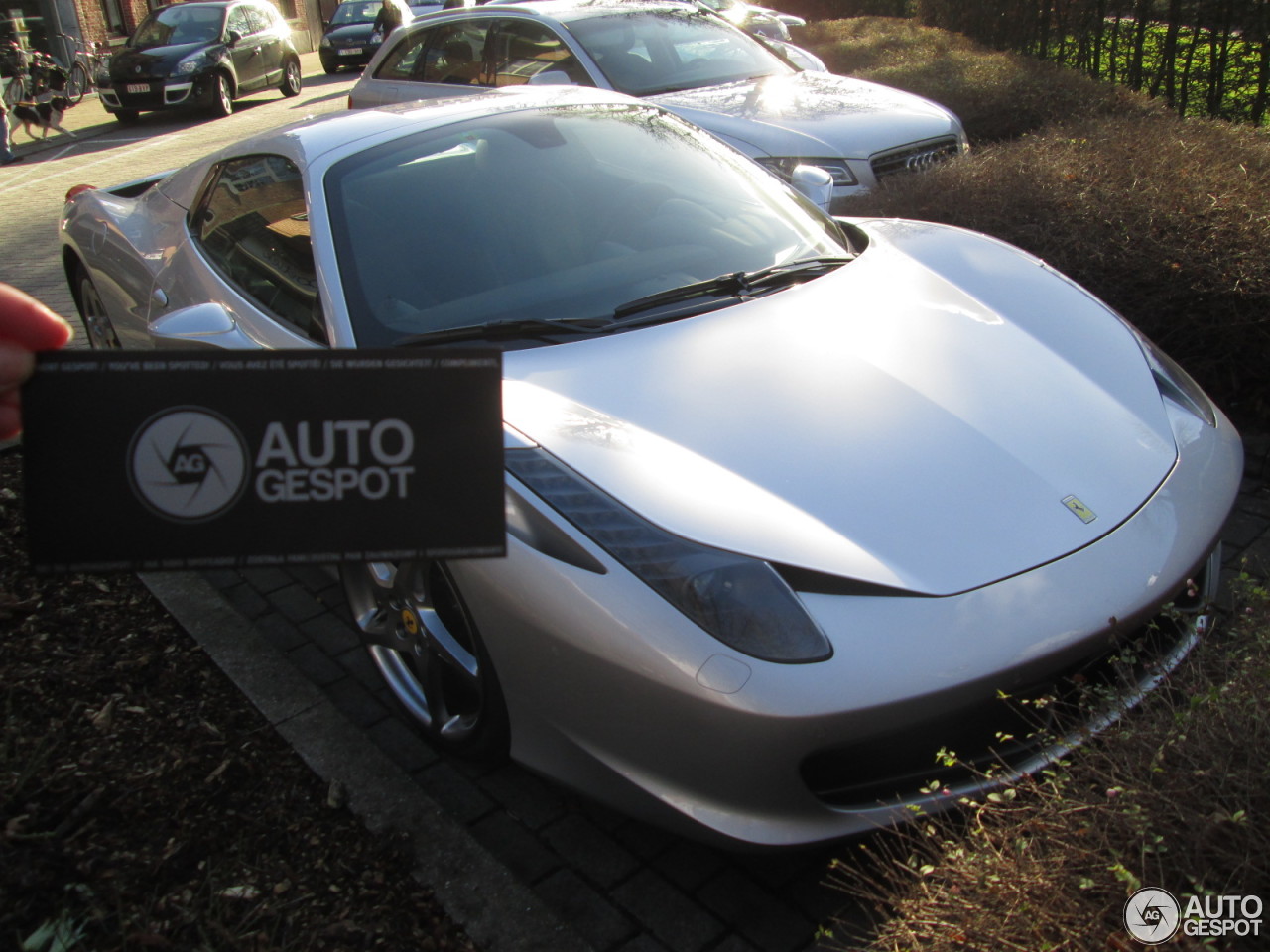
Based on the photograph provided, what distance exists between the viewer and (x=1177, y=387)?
3.08m

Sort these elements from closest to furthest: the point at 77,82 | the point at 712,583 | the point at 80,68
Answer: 1. the point at 712,583
2. the point at 77,82
3. the point at 80,68

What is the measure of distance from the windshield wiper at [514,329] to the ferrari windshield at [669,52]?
4109 millimetres

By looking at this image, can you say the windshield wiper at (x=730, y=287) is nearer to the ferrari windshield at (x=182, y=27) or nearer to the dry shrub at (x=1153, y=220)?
the dry shrub at (x=1153, y=220)

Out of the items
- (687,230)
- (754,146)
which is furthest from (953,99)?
(687,230)

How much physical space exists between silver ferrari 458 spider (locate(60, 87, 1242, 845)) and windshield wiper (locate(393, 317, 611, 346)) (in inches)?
0.5

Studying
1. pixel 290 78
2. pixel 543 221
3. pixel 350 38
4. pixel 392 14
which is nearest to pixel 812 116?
pixel 543 221

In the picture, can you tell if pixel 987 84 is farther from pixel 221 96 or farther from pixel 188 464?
pixel 221 96

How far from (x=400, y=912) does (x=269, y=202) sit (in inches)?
94.1

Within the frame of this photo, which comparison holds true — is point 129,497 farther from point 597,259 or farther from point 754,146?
point 754,146

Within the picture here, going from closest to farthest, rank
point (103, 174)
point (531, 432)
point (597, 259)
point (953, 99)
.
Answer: point (531, 432) < point (597, 259) < point (953, 99) < point (103, 174)

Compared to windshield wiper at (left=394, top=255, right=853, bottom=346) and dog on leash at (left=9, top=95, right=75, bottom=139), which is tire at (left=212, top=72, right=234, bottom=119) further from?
windshield wiper at (left=394, top=255, right=853, bottom=346)

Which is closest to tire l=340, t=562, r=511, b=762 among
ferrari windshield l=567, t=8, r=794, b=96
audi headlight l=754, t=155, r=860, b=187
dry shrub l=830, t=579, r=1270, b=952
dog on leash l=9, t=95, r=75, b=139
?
dry shrub l=830, t=579, r=1270, b=952

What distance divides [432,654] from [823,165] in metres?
4.23

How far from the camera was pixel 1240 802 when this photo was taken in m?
1.67
